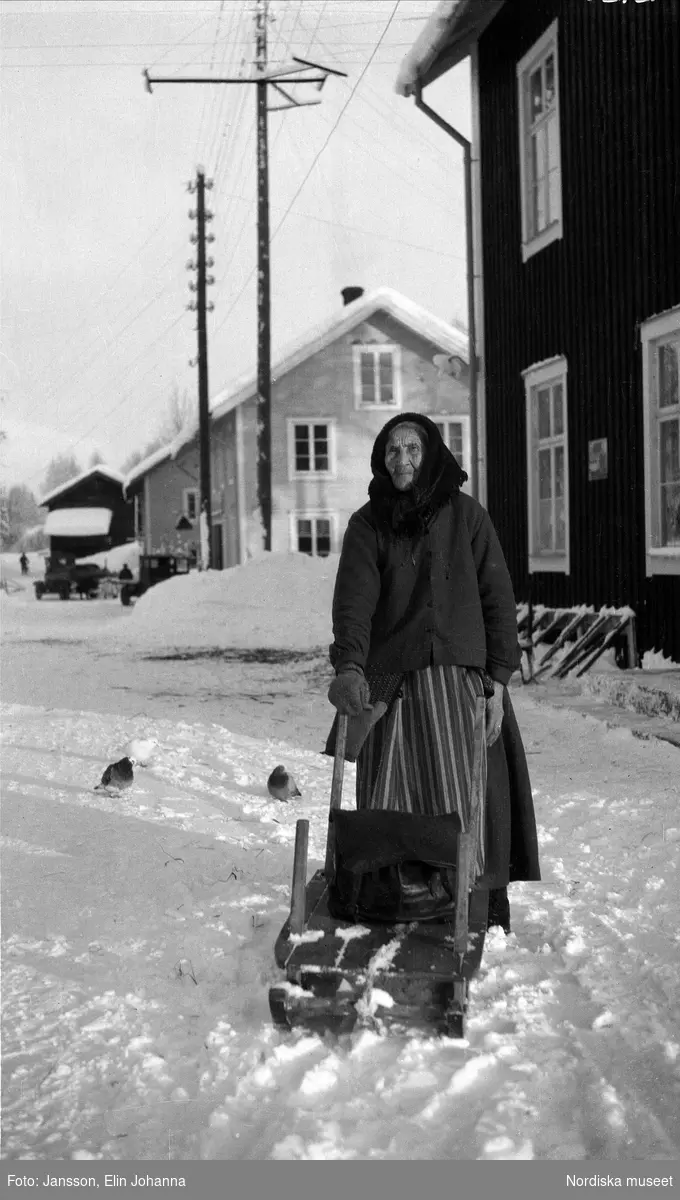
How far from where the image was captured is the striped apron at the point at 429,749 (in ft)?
11.1

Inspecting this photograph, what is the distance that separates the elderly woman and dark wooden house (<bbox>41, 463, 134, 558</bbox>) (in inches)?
1799

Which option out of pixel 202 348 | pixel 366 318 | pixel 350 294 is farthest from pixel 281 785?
pixel 350 294

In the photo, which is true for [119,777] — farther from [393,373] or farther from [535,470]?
[393,373]

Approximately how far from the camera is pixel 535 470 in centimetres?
1138

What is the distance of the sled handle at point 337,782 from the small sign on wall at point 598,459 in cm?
689

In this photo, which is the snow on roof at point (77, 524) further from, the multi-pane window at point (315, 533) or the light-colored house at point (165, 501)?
the multi-pane window at point (315, 533)

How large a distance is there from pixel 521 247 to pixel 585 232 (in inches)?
61.4

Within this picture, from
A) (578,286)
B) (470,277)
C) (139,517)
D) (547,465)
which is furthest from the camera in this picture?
(139,517)

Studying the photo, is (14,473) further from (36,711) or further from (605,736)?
(36,711)

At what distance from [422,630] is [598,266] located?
736cm

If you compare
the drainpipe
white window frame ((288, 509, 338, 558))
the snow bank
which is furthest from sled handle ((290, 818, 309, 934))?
white window frame ((288, 509, 338, 558))

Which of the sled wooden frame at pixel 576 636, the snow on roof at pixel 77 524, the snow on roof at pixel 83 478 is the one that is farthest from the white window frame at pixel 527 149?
the snow on roof at pixel 77 524

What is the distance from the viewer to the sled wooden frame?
9.26m

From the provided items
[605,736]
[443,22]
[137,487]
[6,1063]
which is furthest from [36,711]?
[137,487]
